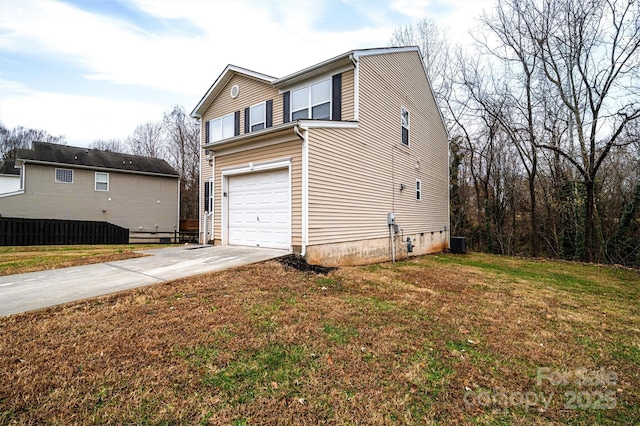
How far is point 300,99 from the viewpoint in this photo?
10.1 m

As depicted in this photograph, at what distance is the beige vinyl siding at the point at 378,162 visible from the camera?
817 cm

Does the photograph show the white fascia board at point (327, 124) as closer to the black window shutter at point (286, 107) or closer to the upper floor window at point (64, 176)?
the black window shutter at point (286, 107)

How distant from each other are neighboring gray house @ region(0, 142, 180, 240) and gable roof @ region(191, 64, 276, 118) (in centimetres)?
865

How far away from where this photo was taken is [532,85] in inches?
620

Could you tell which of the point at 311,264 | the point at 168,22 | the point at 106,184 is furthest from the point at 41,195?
the point at 311,264

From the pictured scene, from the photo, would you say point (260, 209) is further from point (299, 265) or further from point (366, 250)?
point (366, 250)

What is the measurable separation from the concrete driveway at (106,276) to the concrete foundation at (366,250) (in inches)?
39.2

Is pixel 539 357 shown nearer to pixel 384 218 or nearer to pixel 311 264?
pixel 311 264

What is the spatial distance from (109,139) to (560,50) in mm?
40388

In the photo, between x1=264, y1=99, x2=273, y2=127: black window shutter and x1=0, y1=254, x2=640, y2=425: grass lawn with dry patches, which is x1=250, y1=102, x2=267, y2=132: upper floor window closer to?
x1=264, y1=99, x2=273, y2=127: black window shutter

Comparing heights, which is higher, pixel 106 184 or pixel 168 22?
pixel 168 22

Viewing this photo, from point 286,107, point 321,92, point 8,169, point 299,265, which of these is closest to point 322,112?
point 321,92

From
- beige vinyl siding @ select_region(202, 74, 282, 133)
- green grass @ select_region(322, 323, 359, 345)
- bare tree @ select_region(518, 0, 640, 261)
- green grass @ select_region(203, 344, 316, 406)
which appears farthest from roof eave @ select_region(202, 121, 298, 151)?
bare tree @ select_region(518, 0, 640, 261)

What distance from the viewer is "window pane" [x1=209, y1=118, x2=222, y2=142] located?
12.8 metres
